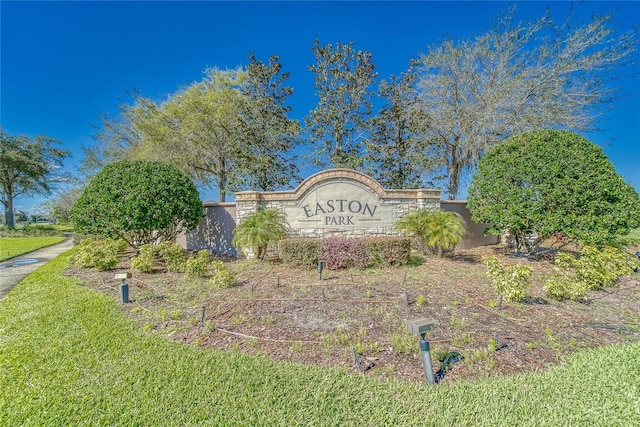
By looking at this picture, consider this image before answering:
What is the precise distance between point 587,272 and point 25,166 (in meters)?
31.5

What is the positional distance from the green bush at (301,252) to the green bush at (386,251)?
1.25m

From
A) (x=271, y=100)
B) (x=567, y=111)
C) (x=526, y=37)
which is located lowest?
(x=567, y=111)

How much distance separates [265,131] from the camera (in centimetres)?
1406

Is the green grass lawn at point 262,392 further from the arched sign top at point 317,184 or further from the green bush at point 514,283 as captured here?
the arched sign top at point 317,184

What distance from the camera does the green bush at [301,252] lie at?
695 cm

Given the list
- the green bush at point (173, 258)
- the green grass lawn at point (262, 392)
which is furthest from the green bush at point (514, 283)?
the green bush at point (173, 258)

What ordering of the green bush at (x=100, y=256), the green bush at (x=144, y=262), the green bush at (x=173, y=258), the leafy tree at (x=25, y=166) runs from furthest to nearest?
the leafy tree at (x=25, y=166), the green bush at (x=100, y=256), the green bush at (x=173, y=258), the green bush at (x=144, y=262)

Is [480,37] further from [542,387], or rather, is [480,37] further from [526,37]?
[542,387]

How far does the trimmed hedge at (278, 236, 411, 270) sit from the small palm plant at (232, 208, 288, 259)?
0.98 metres

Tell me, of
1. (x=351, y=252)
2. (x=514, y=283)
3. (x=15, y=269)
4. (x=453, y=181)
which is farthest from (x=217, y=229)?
(x=453, y=181)

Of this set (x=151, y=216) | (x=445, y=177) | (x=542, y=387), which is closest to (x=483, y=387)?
(x=542, y=387)

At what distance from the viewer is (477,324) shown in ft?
12.3

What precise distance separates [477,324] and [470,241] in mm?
7749

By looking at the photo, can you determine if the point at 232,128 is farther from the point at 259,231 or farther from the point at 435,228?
the point at 435,228
